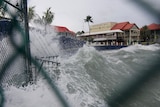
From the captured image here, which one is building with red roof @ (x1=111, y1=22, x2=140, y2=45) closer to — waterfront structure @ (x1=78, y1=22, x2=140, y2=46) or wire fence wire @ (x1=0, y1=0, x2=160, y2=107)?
waterfront structure @ (x1=78, y1=22, x2=140, y2=46)

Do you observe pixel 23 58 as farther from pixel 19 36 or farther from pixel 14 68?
pixel 19 36

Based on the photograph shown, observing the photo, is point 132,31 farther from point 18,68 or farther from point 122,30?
point 18,68

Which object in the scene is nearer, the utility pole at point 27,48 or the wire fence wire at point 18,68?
the wire fence wire at point 18,68

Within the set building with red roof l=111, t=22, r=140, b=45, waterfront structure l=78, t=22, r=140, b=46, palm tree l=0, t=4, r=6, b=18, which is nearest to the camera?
building with red roof l=111, t=22, r=140, b=45

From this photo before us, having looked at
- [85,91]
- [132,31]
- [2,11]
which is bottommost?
[85,91]

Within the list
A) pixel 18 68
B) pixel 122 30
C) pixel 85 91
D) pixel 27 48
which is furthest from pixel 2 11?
pixel 85 91

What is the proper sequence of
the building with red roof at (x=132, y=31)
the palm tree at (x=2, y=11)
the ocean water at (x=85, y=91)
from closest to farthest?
the building with red roof at (x=132, y=31) < the palm tree at (x=2, y=11) < the ocean water at (x=85, y=91)

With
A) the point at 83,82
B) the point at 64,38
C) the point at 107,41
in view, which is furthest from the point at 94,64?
the point at 107,41

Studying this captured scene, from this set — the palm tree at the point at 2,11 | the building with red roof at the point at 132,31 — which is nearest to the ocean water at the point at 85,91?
the building with red roof at the point at 132,31

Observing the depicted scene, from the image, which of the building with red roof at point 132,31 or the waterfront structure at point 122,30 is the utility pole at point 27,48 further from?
the building with red roof at point 132,31

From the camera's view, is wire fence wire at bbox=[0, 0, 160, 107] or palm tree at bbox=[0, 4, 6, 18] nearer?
wire fence wire at bbox=[0, 0, 160, 107]

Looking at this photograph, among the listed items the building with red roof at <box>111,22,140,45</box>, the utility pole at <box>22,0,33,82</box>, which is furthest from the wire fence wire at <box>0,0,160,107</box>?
the building with red roof at <box>111,22,140,45</box>

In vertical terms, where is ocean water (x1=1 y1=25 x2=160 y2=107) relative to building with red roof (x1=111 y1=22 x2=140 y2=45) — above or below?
below

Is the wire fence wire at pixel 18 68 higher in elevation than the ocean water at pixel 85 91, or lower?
higher
